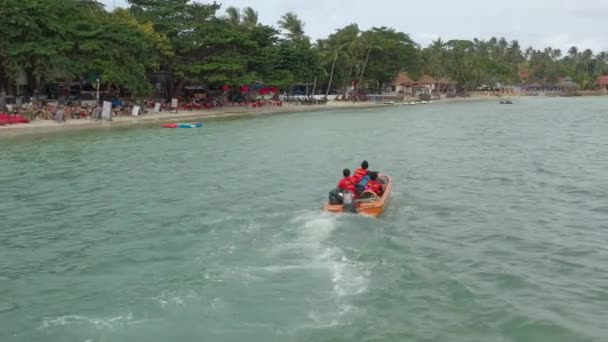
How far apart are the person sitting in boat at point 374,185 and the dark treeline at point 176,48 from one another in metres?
25.1

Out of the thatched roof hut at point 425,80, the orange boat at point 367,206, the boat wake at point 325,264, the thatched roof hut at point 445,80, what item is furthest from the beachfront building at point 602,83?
the boat wake at point 325,264

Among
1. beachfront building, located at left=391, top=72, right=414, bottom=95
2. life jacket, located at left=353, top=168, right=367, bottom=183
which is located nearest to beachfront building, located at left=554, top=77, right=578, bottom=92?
beachfront building, located at left=391, top=72, right=414, bottom=95

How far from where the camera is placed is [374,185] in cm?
1416

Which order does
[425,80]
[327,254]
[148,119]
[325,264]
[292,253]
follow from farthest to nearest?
[425,80] < [148,119] < [292,253] < [327,254] < [325,264]

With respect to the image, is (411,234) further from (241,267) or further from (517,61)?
(517,61)

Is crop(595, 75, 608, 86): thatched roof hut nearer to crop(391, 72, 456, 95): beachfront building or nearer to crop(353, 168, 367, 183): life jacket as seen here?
crop(391, 72, 456, 95): beachfront building

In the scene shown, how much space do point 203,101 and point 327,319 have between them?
44495 millimetres

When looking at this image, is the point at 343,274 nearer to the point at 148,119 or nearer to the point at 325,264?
the point at 325,264

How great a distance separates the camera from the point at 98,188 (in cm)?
1759

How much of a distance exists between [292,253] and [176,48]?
39.5 meters

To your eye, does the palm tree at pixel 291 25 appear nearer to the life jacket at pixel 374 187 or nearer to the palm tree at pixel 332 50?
the palm tree at pixel 332 50

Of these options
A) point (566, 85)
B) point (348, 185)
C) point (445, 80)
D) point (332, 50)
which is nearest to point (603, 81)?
point (566, 85)

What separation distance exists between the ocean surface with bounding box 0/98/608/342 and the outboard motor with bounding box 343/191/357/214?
0.27 m

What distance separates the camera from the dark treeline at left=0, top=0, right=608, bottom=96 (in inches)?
1341
